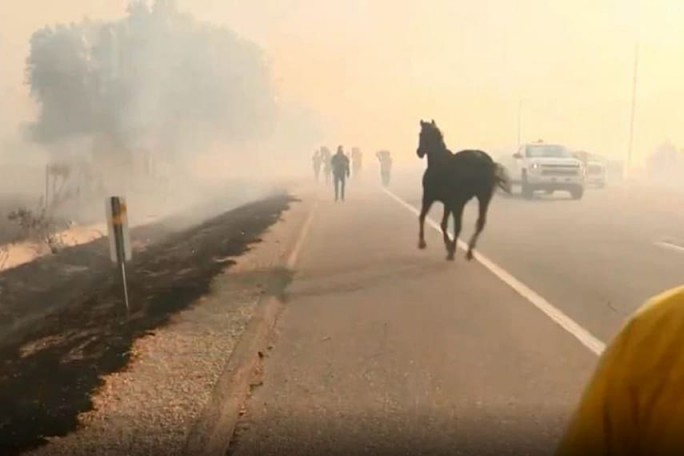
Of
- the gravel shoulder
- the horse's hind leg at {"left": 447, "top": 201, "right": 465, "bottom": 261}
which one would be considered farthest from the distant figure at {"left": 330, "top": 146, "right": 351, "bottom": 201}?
the gravel shoulder

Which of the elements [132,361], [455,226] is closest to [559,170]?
[455,226]

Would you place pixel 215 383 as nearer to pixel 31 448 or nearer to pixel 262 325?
pixel 31 448

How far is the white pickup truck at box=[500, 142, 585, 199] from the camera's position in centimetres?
3253

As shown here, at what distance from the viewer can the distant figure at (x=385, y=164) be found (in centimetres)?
Answer: 3394

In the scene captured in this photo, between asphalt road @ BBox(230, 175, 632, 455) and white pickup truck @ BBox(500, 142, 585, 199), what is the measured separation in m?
16.0

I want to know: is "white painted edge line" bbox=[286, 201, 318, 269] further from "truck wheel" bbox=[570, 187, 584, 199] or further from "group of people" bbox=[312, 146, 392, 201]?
"truck wheel" bbox=[570, 187, 584, 199]

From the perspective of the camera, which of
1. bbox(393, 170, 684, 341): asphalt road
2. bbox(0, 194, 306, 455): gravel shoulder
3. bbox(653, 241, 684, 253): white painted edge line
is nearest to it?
bbox(0, 194, 306, 455): gravel shoulder

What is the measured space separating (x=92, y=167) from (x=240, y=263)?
26568 millimetres

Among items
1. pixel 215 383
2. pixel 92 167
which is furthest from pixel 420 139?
pixel 92 167

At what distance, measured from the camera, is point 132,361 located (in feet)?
22.4

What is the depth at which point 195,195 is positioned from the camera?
43.6m

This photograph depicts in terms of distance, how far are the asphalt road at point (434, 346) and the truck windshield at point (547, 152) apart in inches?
677

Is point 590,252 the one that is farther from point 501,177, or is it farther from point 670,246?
point 501,177

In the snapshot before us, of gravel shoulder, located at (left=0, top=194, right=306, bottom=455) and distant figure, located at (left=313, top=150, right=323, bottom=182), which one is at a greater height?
gravel shoulder, located at (left=0, top=194, right=306, bottom=455)
